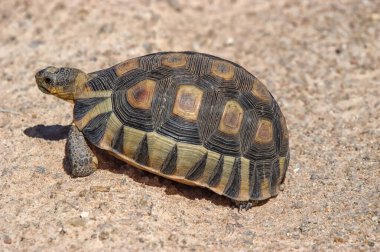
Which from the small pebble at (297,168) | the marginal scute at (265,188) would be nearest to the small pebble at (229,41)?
the small pebble at (297,168)

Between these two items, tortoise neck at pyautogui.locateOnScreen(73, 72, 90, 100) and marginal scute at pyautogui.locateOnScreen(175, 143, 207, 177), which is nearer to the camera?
marginal scute at pyautogui.locateOnScreen(175, 143, 207, 177)

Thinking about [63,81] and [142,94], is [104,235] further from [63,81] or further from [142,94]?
[63,81]

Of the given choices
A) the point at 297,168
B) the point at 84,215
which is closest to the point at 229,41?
the point at 297,168

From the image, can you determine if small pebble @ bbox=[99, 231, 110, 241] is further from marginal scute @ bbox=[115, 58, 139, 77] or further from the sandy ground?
marginal scute @ bbox=[115, 58, 139, 77]

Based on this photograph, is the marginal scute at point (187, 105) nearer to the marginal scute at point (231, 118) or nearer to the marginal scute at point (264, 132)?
the marginal scute at point (231, 118)

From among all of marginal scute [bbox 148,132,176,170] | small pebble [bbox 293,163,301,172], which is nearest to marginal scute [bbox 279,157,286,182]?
small pebble [bbox 293,163,301,172]

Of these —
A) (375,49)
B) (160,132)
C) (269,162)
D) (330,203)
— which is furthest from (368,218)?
(375,49)

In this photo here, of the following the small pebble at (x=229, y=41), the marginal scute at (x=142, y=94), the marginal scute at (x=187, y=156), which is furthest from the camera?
the small pebble at (x=229, y=41)
